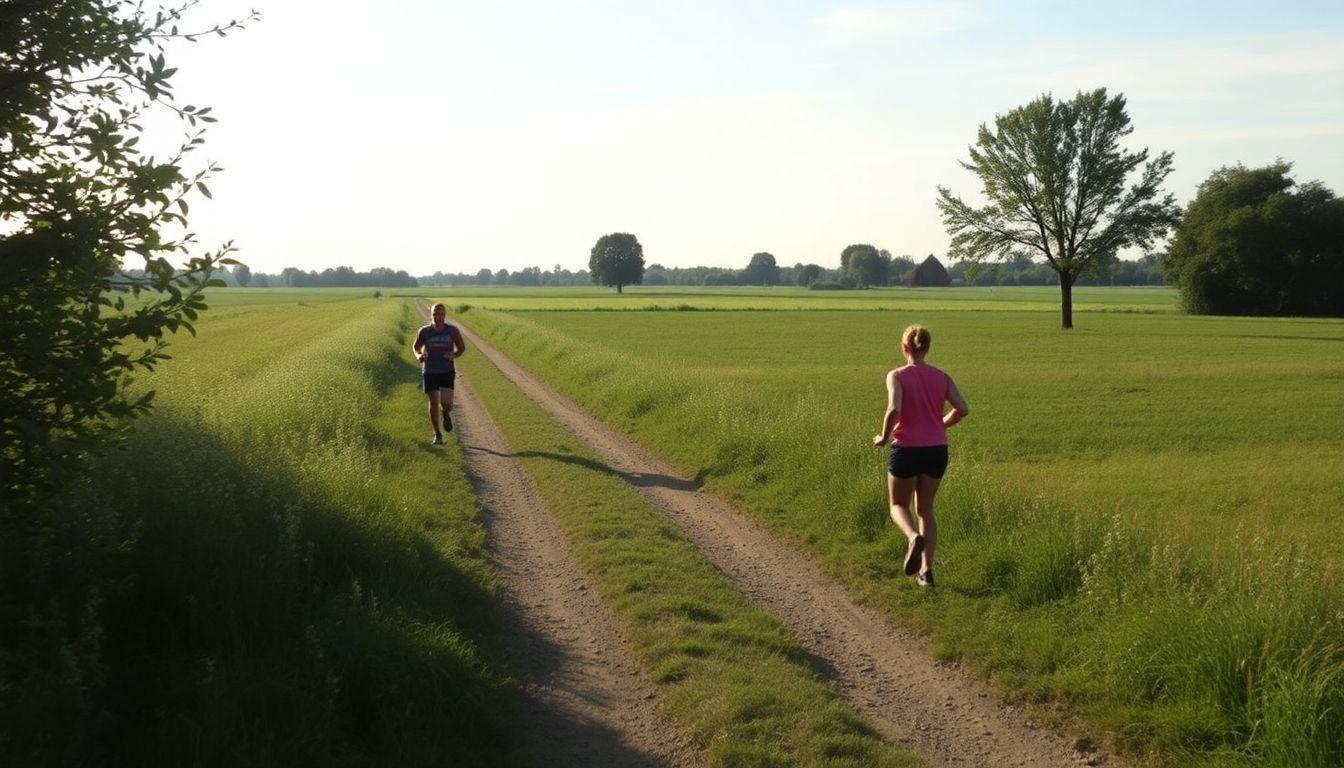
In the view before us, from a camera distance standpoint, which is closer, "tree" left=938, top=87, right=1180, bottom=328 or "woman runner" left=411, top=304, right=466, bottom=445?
"woman runner" left=411, top=304, right=466, bottom=445

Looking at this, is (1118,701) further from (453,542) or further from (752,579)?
(453,542)

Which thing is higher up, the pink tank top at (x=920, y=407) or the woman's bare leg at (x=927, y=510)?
the pink tank top at (x=920, y=407)

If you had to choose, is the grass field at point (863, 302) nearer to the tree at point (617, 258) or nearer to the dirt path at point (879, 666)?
the tree at point (617, 258)

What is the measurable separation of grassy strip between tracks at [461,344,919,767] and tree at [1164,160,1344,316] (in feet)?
259

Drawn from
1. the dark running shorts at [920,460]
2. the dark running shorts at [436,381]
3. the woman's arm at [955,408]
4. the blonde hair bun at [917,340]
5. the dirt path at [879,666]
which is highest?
the blonde hair bun at [917,340]

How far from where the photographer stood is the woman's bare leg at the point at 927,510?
8039mm

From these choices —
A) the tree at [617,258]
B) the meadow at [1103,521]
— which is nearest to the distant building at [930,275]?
the tree at [617,258]

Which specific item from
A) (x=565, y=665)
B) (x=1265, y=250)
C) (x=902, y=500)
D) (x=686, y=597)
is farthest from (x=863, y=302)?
(x=565, y=665)

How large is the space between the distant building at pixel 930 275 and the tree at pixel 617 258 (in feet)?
166

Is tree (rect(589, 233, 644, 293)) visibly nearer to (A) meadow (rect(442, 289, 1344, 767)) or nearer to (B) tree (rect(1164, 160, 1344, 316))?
(B) tree (rect(1164, 160, 1344, 316))

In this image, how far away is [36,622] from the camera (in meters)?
4.76

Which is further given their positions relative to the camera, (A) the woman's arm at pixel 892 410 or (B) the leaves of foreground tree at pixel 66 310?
(A) the woman's arm at pixel 892 410

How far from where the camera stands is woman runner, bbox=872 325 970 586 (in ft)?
26.1

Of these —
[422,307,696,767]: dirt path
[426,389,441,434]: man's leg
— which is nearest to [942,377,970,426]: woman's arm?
[422,307,696,767]: dirt path
